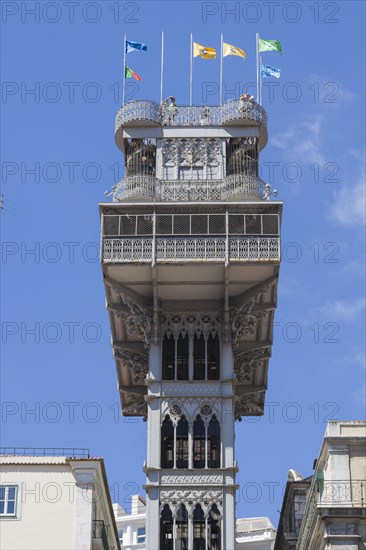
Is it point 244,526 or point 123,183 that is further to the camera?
point 244,526

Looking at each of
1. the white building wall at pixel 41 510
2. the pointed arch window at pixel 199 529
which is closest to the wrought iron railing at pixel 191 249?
the pointed arch window at pixel 199 529

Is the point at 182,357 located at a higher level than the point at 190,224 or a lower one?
lower

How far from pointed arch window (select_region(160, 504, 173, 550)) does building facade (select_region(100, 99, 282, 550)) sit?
0.05m

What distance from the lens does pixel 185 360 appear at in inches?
2534

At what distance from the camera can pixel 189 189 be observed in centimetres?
6612

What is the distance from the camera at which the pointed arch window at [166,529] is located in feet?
196

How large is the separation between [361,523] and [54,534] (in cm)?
1150

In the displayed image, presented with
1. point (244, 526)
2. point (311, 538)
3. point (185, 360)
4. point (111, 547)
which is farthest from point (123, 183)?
point (244, 526)

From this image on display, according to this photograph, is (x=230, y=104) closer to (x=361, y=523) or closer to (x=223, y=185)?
(x=223, y=185)

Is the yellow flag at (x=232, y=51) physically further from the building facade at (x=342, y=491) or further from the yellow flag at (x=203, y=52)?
the building facade at (x=342, y=491)

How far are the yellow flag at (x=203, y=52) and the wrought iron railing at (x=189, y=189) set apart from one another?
8001 millimetres

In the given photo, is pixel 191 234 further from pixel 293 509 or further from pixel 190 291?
pixel 293 509

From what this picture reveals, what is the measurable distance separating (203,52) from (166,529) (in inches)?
987

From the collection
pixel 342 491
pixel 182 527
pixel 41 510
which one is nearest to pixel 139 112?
pixel 182 527
